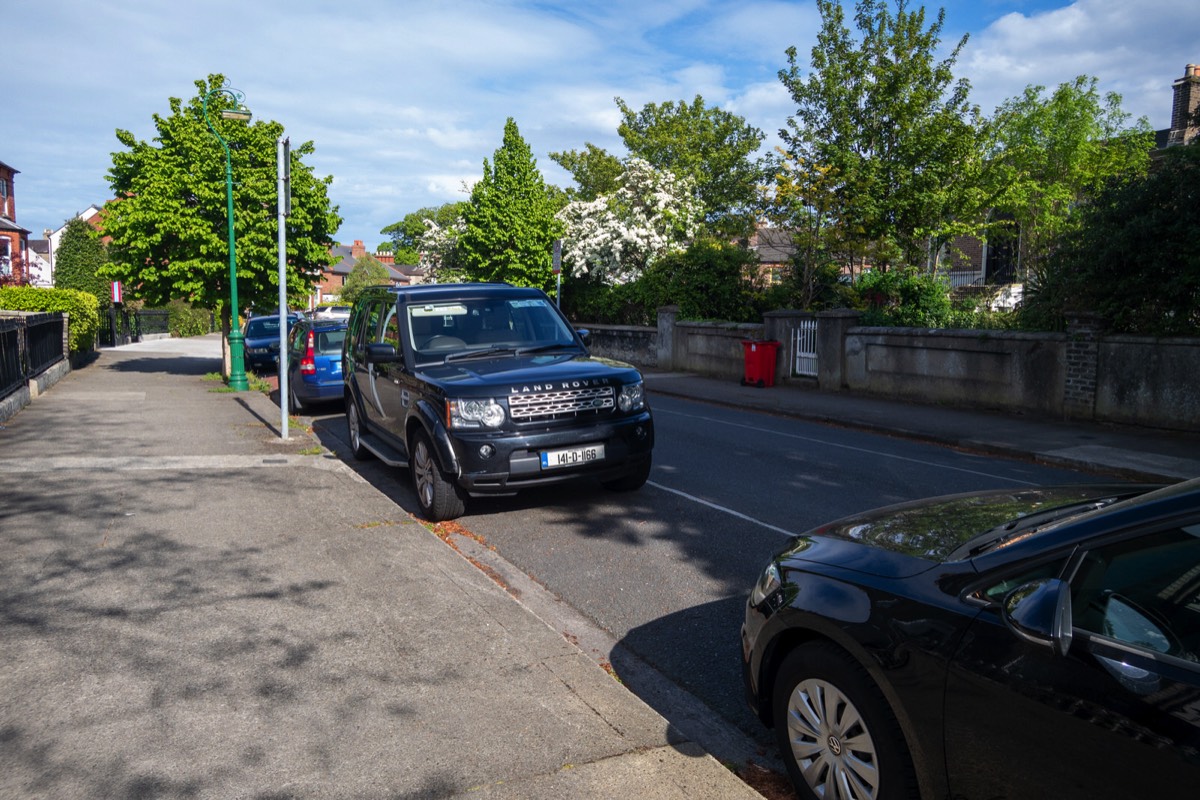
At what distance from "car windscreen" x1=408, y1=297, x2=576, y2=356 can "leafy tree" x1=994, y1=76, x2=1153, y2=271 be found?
27284 millimetres

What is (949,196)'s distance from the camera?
20781mm

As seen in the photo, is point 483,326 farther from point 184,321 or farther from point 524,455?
point 184,321

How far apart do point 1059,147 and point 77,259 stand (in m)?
47.4

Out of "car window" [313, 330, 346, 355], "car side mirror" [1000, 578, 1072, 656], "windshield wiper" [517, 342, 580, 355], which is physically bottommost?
"car side mirror" [1000, 578, 1072, 656]

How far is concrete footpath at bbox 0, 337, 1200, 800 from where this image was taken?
332cm

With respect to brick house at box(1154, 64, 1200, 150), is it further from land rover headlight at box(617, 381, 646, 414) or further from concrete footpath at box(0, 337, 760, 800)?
concrete footpath at box(0, 337, 760, 800)

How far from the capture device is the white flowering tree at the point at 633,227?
29.9 m

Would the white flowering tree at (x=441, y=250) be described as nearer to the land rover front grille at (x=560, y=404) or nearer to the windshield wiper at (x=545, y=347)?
the windshield wiper at (x=545, y=347)

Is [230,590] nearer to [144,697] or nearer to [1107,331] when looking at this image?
[144,697]

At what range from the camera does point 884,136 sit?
2095 cm

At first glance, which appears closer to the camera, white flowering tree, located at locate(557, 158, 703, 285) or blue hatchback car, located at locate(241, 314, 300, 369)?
blue hatchback car, located at locate(241, 314, 300, 369)

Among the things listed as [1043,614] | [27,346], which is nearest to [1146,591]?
A: [1043,614]

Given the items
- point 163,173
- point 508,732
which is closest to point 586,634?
point 508,732

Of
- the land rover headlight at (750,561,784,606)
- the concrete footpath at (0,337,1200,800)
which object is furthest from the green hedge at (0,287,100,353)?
the land rover headlight at (750,561,784,606)
